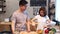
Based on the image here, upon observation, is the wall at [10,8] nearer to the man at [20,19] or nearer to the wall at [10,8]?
the wall at [10,8]

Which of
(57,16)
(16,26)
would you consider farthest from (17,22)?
(57,16)

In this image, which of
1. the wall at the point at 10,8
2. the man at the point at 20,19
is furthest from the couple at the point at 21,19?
the wall at the point at 10,8

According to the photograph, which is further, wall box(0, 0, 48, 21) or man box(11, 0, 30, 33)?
wall box(0, 0, 48, 21)

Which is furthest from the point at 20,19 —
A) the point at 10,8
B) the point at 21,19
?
the point at 10,8

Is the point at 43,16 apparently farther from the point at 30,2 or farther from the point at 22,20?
the point at 30,2

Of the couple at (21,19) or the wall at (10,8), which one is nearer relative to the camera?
the couple at (21,19)

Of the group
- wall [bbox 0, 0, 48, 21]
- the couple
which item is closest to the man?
the couple

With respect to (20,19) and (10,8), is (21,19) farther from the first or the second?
(10,8)

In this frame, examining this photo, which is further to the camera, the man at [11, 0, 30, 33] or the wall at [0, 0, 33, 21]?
the wall at [0, 0, 33, 21]

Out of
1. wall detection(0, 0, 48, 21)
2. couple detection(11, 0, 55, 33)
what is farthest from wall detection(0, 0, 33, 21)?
couple detection(11, 0, 55, 33)

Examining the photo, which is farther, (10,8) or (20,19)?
(10,8)

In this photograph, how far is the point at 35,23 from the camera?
108 inches

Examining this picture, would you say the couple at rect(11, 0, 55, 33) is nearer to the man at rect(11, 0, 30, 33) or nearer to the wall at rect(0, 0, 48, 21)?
the man at rect(11, 0, 30, 33)

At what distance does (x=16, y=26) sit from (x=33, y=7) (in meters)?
2.05
